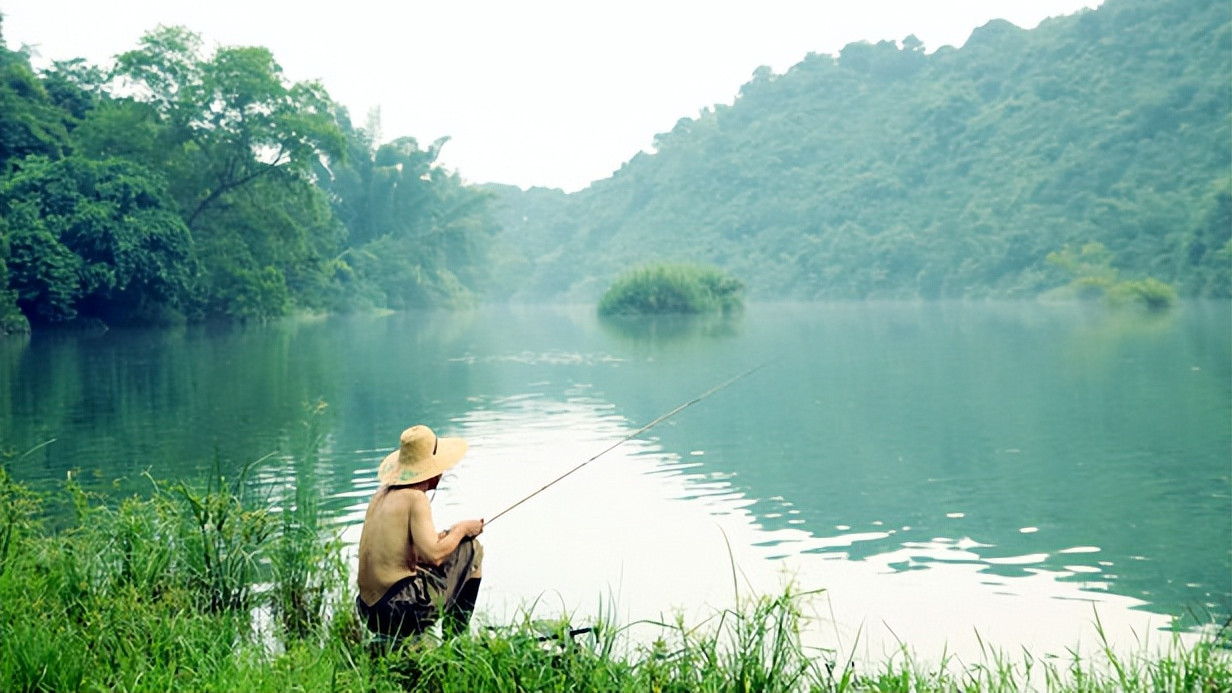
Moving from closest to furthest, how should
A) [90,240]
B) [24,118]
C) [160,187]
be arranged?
[90,240] → [24,118] → [160,187]

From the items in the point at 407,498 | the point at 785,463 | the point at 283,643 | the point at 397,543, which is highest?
the point at 407,498

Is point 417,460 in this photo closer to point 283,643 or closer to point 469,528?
point 469,528

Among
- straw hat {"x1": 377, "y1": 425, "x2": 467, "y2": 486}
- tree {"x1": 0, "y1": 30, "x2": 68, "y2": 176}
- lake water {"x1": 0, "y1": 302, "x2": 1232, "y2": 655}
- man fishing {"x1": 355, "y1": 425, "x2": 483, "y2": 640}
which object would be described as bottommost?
lake water {"x1": 0, "y1": 302, "x2": 1232, "y2": 655}

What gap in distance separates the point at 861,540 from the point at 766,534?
0.76 meters

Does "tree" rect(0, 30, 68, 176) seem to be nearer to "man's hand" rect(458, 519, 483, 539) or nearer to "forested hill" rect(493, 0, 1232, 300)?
"man's hand" rect(458, 519, 483, 539)

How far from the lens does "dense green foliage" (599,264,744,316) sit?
2197 inches

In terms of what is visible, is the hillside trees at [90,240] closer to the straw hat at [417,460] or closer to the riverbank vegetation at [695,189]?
the riverbank vegetation at [695,189]

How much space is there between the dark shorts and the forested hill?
62.0 m

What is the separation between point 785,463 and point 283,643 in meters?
8.06

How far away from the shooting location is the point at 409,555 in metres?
5.10

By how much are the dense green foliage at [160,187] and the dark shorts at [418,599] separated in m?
32.9

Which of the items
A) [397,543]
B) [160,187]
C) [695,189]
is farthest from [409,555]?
[695,189]

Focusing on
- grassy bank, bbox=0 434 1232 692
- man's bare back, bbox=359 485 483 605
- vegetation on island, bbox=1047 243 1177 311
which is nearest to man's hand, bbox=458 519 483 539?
man's bare back, bbox=359 485 483 605

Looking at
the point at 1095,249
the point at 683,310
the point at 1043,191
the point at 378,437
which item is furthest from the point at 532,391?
the point at 1043,191
